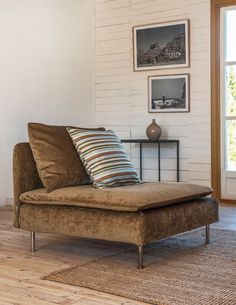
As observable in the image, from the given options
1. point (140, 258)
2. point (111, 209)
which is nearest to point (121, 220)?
point (111, 209)

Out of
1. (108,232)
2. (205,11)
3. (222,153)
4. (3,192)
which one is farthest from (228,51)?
(108,232)

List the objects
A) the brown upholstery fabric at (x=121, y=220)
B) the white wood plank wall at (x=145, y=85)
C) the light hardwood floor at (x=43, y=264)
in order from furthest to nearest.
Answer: the white wood plank wall at (x=145, y=85), the brown upholstery fabric at (x=121, y=220), the light hardwood floor at (x=43, y=264)

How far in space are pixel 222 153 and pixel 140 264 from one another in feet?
10.6

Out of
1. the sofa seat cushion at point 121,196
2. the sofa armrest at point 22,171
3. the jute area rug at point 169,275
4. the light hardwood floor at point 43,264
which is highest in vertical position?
the sofa armrest at point 22,171

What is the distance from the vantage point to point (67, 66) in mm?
6578

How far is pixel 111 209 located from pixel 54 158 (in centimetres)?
66

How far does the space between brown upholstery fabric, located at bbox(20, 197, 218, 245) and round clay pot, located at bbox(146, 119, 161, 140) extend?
2621 mm

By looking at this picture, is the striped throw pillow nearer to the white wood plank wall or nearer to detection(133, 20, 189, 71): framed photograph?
the white wood plank wall

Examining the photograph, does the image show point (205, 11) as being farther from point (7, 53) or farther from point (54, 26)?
point (7, 53)

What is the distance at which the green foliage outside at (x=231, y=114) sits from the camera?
616cm

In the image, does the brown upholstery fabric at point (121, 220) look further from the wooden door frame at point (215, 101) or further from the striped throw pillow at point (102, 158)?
the wooden door frame at point (215, 101)

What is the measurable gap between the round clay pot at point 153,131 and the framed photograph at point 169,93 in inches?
11.1

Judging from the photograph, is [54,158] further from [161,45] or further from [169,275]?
[161,45]

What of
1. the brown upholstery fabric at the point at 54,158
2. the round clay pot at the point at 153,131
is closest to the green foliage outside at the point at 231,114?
the round clay pot at the point at 153,131
